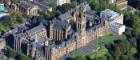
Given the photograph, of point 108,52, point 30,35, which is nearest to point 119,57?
point 108,52

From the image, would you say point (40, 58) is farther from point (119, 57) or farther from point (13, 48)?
point (119, 57)

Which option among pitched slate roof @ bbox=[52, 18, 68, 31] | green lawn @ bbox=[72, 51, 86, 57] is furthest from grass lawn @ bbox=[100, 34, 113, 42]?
pitched slate roof @ bbox=[52, 18, 68, 31]

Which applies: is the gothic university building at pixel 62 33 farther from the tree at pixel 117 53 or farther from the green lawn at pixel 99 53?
the tree at pixel 117 53

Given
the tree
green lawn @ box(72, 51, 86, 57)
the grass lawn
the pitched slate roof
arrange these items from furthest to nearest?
the grass lawn → the pitched slate roof → green lawn @ box(72, 51, 86, 57) → the tree

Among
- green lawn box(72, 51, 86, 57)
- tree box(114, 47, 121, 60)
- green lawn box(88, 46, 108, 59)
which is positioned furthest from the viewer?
green lawn box(72, 51, 86, 57)

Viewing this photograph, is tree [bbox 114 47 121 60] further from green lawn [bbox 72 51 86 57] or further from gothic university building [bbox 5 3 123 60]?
gothic university building [bbox 5 3 123 60]

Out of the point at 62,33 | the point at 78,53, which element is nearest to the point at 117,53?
the point at 78,53

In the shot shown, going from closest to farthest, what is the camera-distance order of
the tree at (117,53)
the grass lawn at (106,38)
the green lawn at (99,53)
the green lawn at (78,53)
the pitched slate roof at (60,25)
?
the tree at (117,53) → the green lawn at (99,53) → the green lawn at (78,53) → the pitched slate roof at (60,25) → the grass lawn at (106,38)

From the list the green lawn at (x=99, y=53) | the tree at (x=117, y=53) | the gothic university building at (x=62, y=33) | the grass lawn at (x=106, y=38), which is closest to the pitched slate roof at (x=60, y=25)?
the gothic university building at (x=62, y=33)

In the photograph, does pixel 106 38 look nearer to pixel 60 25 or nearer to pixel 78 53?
pixel 78 53
